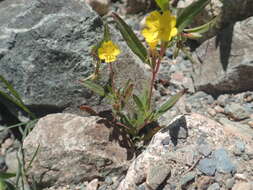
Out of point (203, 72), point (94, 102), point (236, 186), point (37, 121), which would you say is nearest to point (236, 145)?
point (236, 186)

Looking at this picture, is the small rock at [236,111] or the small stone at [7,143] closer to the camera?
the small rock at [236,111]

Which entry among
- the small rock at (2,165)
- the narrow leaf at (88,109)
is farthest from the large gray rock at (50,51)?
the small rock at (2,165)

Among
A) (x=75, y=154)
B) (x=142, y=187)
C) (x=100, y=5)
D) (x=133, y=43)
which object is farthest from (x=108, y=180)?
(x=100, y=5)

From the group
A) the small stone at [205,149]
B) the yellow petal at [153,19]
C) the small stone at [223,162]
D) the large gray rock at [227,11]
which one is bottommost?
the small stone at [223,162]

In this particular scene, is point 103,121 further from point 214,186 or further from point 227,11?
point 227,11

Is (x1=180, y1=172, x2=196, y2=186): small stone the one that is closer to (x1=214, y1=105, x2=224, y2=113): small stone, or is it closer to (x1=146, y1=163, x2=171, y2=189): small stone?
(x1=146, y1=163, x2=171, y2=189): small stone

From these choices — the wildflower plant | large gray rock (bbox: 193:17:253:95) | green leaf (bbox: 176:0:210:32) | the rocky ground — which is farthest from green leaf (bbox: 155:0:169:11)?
large gray rock (bbox: 193:17:253:95)

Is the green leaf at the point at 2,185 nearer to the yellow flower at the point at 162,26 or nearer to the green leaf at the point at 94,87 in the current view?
the green leaf at the point at 94,87
